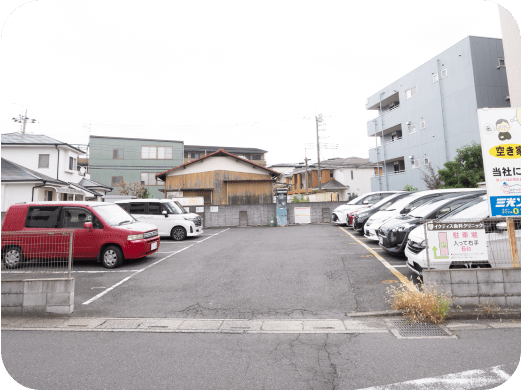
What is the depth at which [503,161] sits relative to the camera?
15.1 ft

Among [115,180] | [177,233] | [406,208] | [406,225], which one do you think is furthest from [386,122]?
[115,180]

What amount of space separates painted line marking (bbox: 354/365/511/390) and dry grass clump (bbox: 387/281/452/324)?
1.19m

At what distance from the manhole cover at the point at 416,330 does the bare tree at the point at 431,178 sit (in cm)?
1650

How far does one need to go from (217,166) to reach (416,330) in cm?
1972

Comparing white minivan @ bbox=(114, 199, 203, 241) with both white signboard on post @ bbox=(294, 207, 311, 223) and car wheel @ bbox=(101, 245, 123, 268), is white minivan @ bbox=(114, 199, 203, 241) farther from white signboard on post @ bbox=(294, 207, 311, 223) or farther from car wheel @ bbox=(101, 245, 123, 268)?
white signboard on post @ bbox=(294, 207, 311, 223)

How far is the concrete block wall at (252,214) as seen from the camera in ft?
60.6

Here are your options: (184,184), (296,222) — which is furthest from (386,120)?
(184,184)

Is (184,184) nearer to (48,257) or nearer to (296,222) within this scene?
(296,222)

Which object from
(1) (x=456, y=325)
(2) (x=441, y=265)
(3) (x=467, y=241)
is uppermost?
(3) (x=467, y=241)

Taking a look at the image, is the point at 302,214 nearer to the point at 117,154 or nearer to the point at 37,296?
the point at 37,296

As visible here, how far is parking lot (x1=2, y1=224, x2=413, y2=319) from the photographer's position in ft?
15.5

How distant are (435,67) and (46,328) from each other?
24.2 m

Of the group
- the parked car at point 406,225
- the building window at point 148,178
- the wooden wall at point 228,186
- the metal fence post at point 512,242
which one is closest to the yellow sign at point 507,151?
the metal fence post at point 512,242

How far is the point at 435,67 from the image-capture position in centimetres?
2002
